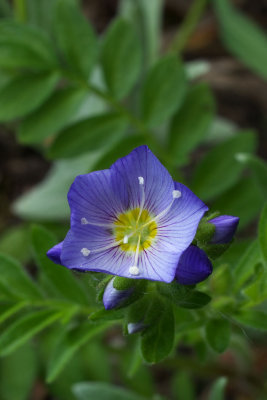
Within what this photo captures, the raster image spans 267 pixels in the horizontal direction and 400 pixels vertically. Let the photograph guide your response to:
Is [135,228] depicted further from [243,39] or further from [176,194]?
[243,39]

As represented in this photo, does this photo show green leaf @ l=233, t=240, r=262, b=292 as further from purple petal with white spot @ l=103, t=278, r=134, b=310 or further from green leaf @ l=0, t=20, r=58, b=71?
green leaf @ l=0, t=20, r=58, b=71

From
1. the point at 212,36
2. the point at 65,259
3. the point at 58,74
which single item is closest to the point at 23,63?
the point at 58,74

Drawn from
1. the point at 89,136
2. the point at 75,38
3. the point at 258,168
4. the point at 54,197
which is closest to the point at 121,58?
the point at 75,38

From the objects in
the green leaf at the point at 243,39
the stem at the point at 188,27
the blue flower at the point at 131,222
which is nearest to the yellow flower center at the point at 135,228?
the blue flower at the point at 131,222

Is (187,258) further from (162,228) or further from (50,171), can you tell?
(50,171)

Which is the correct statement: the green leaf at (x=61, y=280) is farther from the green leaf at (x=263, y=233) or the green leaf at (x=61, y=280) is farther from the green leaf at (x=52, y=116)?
the green leaf at (x=263, y=233)

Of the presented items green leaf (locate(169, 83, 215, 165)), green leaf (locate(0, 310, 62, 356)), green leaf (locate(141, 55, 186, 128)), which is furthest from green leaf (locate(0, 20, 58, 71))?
green leaf (locate(0, 310, 62, 356))
